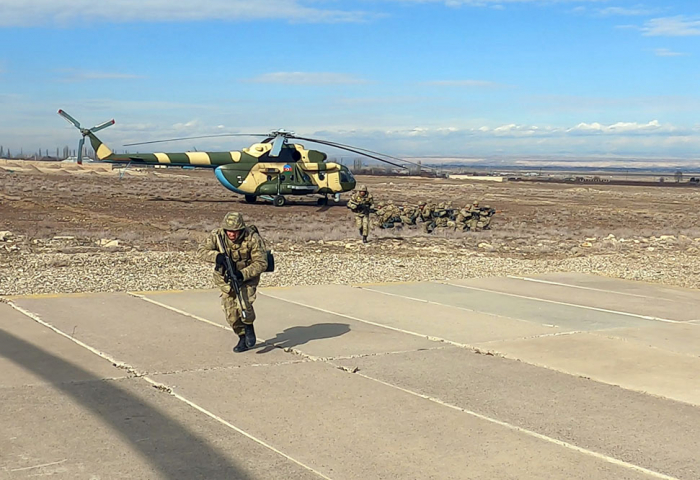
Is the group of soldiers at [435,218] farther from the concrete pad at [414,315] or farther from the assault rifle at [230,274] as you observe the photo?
the assault rifle at [230,274]

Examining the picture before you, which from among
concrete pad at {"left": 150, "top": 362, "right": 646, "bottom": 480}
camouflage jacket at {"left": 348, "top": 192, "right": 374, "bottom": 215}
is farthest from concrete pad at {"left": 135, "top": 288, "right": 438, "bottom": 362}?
camouflage jacket at {"left": 348, "top": 192, "right": 374, "bottom": 215}

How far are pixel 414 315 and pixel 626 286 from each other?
473 centimetres

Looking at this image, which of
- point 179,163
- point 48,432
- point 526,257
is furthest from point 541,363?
point 179,163

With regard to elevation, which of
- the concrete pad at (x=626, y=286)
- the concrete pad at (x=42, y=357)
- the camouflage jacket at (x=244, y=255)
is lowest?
the concrete pad at (x=626, y=286)

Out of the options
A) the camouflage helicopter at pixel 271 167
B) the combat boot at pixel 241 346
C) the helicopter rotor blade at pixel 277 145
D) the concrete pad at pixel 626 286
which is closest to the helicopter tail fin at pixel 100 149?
the camouflage helicopter at pixel 271 167

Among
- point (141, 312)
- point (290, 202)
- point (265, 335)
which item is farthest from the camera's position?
point (290, 202)

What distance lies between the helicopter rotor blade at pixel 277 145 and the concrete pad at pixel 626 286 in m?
22.4

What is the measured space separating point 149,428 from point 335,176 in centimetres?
3145

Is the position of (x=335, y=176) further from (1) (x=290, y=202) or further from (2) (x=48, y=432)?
(2) (x=48, y=432)

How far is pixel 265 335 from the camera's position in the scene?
8.98 m

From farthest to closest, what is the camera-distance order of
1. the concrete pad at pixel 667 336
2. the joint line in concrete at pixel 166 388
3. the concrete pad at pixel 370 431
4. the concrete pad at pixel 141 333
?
the concrete pad at pixel 667 336, the concrete pad at pixel 141 333, the joint line in concrete at pixel 166 388, the concrete pad at pixel 370 431

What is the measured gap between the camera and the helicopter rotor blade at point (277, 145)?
35.9 meters

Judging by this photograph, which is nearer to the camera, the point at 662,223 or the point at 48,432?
the point at 48,432

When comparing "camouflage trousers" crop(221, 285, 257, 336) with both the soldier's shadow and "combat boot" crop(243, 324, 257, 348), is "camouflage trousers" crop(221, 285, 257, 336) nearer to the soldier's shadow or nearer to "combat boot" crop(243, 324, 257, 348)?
"combat boot" crop(243, 324, 257, 348)
